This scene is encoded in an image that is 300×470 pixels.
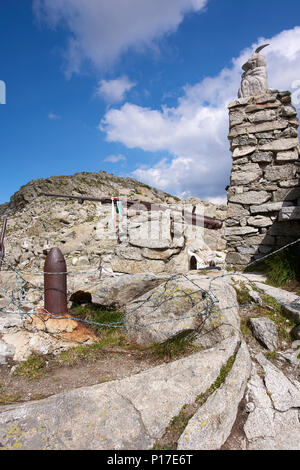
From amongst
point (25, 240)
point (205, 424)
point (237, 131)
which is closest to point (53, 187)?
point (25, 240)

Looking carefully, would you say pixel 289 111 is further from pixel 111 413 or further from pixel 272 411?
pixel 111 413

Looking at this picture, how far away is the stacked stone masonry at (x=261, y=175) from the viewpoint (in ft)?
20.2

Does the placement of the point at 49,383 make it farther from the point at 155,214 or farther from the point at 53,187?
the point at 53,187

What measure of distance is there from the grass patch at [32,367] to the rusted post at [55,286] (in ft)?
3.25

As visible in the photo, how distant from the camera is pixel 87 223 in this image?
1283cm

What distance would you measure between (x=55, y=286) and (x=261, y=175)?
214 inches

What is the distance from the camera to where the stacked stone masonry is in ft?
20.2

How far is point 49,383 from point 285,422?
251 centimetres

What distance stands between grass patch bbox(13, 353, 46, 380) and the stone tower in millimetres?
4799

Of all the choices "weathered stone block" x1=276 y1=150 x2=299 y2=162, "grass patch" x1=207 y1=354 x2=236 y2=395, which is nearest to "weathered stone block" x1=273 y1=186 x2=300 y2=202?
"weathered stone block" x1=276 y1=150 x2=299 y2=162

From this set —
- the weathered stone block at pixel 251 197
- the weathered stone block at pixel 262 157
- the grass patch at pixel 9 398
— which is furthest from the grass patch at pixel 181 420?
the weathered stone block at pixel 262 157

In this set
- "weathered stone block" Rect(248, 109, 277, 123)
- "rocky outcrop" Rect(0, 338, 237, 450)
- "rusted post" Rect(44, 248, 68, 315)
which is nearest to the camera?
"rocky outcrop" Rect(0, 338, 237, 450)

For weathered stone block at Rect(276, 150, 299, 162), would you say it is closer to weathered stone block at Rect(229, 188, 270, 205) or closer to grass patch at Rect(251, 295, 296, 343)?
weathered stone block at Rect(229, 188, 270, 205)

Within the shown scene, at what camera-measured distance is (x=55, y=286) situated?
4.63m
